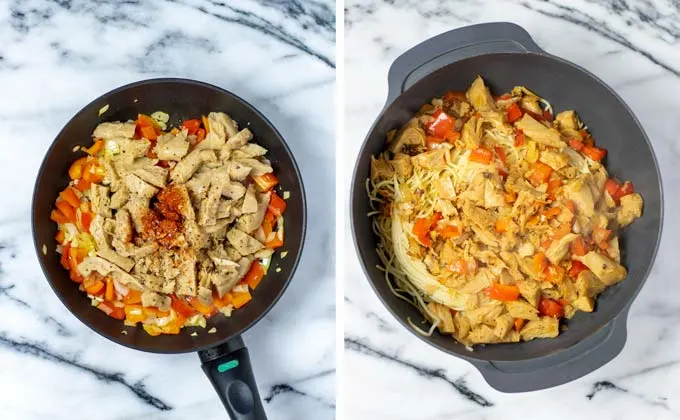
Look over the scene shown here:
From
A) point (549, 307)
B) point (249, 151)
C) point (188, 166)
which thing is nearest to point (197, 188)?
point (188, 166)

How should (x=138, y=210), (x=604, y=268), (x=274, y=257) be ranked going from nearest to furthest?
(x=604, y=268) < (x=138, y=210) < (x=274, y=257)

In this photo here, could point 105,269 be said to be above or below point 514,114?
below

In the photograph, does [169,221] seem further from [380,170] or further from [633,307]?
[633,307]

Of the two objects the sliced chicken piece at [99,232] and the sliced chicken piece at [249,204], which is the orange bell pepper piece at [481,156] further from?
the sliced chicken piece at [99,232]

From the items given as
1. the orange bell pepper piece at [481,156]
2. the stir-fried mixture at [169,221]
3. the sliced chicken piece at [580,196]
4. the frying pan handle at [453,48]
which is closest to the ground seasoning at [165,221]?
the stir-fried mixture at [169,221]

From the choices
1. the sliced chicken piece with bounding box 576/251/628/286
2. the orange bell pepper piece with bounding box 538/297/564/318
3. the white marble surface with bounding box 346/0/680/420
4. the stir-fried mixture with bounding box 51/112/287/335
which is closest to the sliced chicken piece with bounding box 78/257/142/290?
the stir-fried mixture with bounding box 51/112/287/335

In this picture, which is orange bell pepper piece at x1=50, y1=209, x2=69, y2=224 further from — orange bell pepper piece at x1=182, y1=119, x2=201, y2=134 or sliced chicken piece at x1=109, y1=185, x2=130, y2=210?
orange bell pepper piece at x1=182, y1=119, x2=201, y2=134

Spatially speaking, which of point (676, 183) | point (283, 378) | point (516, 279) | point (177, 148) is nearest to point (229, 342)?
point (283, 378)
